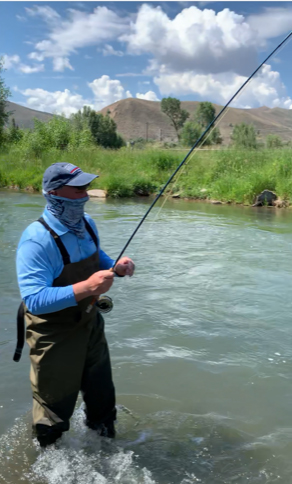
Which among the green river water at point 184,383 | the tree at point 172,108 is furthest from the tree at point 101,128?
the green river water at point 184,383

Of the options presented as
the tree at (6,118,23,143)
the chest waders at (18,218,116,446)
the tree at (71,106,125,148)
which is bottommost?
the chest waders at (18,218,116,446)

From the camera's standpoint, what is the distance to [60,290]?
7.97 ft

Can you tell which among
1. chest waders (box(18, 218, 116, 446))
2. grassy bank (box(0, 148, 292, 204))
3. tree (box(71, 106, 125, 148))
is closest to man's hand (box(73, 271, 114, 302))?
chest waders (box(18, 218, 116, 446))

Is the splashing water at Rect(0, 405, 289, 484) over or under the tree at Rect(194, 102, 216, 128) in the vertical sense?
under

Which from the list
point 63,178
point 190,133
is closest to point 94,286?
point 63,178

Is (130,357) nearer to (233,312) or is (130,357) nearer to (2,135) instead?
(233,312)

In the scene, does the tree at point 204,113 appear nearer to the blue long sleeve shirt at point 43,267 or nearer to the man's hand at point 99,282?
the blue long sleeve shirt at point 43,267

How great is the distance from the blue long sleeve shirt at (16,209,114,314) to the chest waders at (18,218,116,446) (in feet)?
0.13

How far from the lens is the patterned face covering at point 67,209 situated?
2623mm

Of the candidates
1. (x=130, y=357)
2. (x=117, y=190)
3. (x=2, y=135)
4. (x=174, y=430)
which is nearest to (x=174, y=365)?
(x=130, y=357)

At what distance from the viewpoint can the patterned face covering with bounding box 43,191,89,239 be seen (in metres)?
2.62

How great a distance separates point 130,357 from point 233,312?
1990 mm

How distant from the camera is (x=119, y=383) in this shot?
4383 millimetres

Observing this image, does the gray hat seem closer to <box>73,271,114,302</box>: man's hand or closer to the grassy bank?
<box>73,271,114,302</box>: man's hand
